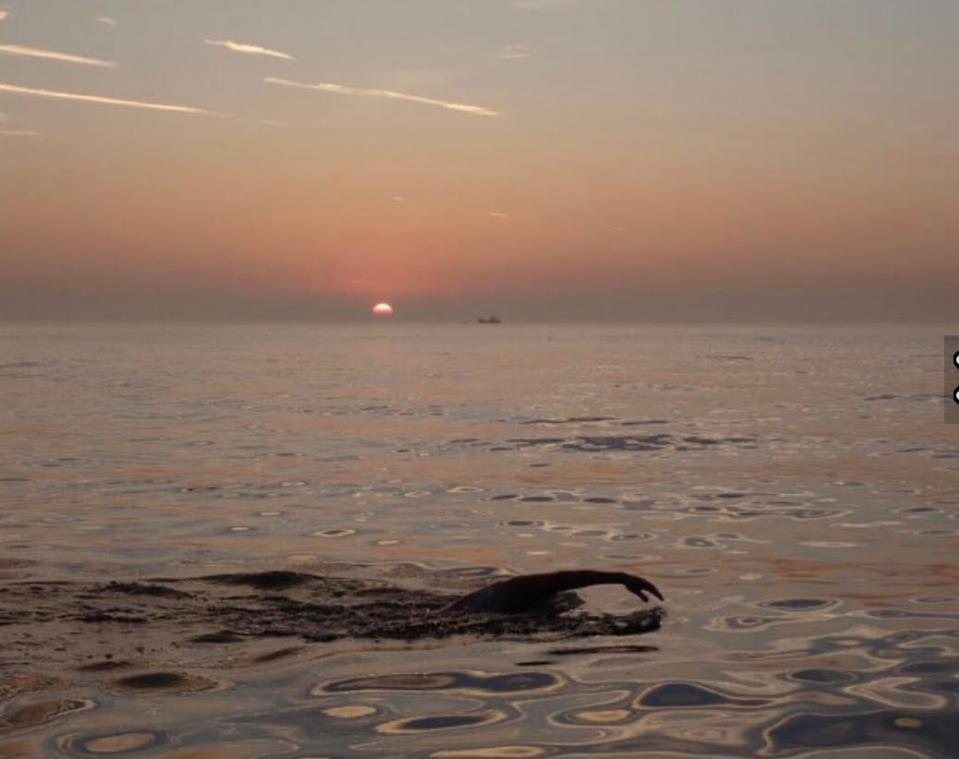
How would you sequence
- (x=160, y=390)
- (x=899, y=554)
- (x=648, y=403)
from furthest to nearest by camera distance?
(x=160, y=390), (x=648, y=403), (x=899, y=554)

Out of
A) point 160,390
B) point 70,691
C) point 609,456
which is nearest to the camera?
point 70,691

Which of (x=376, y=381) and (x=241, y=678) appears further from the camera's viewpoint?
(x=376, y=381)

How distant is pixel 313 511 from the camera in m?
19.8

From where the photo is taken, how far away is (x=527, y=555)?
16.0m

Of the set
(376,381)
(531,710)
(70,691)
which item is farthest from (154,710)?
(376,381)

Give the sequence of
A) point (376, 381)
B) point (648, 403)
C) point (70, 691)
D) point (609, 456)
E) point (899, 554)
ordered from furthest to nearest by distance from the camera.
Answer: point (376, 381) < point (648, 403) < point (609, 456) < point (899, 554) < point (70, 691)

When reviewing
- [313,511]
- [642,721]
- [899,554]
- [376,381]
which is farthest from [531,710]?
[376,381]

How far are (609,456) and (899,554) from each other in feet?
39.9

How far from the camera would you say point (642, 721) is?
878cm

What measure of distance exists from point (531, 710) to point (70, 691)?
3.35m

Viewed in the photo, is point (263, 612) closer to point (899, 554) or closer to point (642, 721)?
point (642, 721)

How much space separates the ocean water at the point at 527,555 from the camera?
28.3ft

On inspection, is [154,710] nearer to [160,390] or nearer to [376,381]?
[160,390]

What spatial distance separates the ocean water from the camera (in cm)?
862
